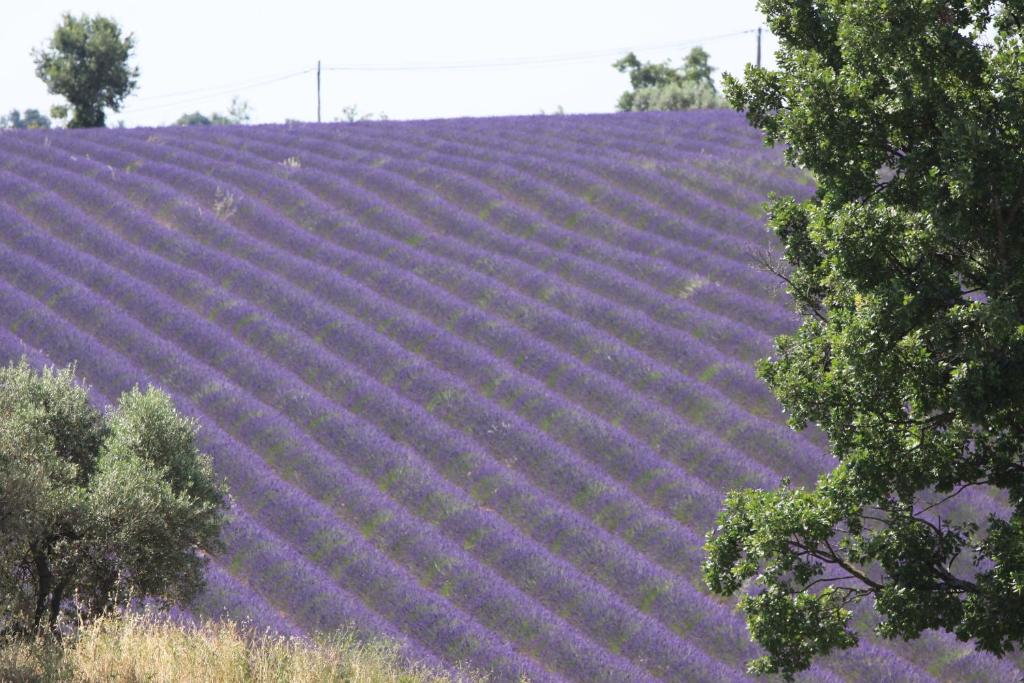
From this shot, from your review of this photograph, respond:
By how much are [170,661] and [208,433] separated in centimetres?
554

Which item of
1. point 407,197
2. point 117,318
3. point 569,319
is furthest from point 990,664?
point 407,197

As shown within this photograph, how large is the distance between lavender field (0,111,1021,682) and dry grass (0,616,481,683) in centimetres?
140

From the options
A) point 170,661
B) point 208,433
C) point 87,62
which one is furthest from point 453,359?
point 87,62

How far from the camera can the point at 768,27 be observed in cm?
1016

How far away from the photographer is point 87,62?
37531 mm

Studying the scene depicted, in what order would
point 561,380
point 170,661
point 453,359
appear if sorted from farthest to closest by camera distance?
point 453,359, point 561,380, point 170,661

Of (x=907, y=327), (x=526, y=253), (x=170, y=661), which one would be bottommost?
(x=170, y=661)

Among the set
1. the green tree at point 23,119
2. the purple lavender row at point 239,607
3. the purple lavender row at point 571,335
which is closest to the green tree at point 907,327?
the purple lavender row at point 239,607

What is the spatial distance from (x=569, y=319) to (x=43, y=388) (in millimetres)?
9250

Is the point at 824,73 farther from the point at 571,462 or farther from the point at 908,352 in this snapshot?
the point at 571,462

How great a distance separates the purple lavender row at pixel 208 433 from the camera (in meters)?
12.0

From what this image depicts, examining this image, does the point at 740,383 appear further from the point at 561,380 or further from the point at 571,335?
the point at 571,335

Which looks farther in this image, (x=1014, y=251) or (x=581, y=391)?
(x=581, y=391)

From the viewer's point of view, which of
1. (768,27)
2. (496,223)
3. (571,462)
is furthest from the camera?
(496,223)
